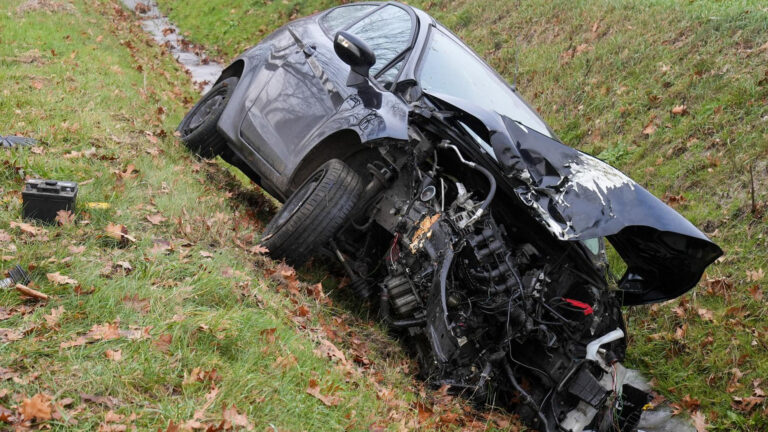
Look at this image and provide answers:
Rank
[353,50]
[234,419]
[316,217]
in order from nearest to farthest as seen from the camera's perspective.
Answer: [234,419]
[316,217]
[353,50]

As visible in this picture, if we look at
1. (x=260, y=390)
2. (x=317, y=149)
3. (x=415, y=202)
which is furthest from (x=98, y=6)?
(x=260, y=390)

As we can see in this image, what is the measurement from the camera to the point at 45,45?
29.6 ft

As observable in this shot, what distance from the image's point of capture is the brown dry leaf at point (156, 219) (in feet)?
14.2

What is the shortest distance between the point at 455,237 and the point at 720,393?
2.30m

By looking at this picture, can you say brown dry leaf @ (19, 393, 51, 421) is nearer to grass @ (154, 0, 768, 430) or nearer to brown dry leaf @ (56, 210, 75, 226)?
brown dry leaf @ (56, 210, 75, 226)

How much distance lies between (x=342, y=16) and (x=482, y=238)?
2.97 meters

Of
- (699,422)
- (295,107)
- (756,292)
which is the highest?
(295,107)

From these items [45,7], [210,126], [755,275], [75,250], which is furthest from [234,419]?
[45,7]

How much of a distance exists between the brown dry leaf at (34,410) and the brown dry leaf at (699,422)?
12.6 ft

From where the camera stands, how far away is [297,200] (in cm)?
453

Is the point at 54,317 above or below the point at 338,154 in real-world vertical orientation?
below

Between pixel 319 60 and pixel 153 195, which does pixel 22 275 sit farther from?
pixel 319 60

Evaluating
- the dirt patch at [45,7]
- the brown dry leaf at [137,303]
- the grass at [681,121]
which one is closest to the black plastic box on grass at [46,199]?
the brown dry leaf at [137,303]

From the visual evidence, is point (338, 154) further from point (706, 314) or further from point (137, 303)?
point (706, 314)
